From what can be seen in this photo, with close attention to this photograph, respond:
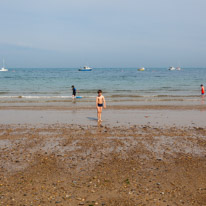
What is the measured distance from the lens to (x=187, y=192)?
6.12 meters

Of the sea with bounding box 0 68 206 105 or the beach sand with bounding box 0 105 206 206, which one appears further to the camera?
the sea with bounding box 0 68 206 105

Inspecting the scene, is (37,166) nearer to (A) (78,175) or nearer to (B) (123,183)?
(A) (78,175)

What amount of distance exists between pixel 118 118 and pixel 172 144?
6.46 meters

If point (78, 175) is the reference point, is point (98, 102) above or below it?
above

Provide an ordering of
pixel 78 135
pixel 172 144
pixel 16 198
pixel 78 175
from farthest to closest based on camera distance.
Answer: pixel 78 135
pixel 172 144
pixel 78 175
pixel 16 198

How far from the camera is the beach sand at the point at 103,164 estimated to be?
5.93 m

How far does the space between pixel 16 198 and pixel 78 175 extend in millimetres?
1777

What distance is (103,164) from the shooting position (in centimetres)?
788

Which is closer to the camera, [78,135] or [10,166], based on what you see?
[10,166]

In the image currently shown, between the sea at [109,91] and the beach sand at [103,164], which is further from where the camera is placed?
the sea at [109,91]

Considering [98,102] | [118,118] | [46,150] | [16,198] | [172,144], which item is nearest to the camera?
[16,198]

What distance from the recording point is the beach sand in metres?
5.93

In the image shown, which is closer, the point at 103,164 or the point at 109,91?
the point at 103,164

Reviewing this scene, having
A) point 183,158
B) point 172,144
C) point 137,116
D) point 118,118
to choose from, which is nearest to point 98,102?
point 118,118
